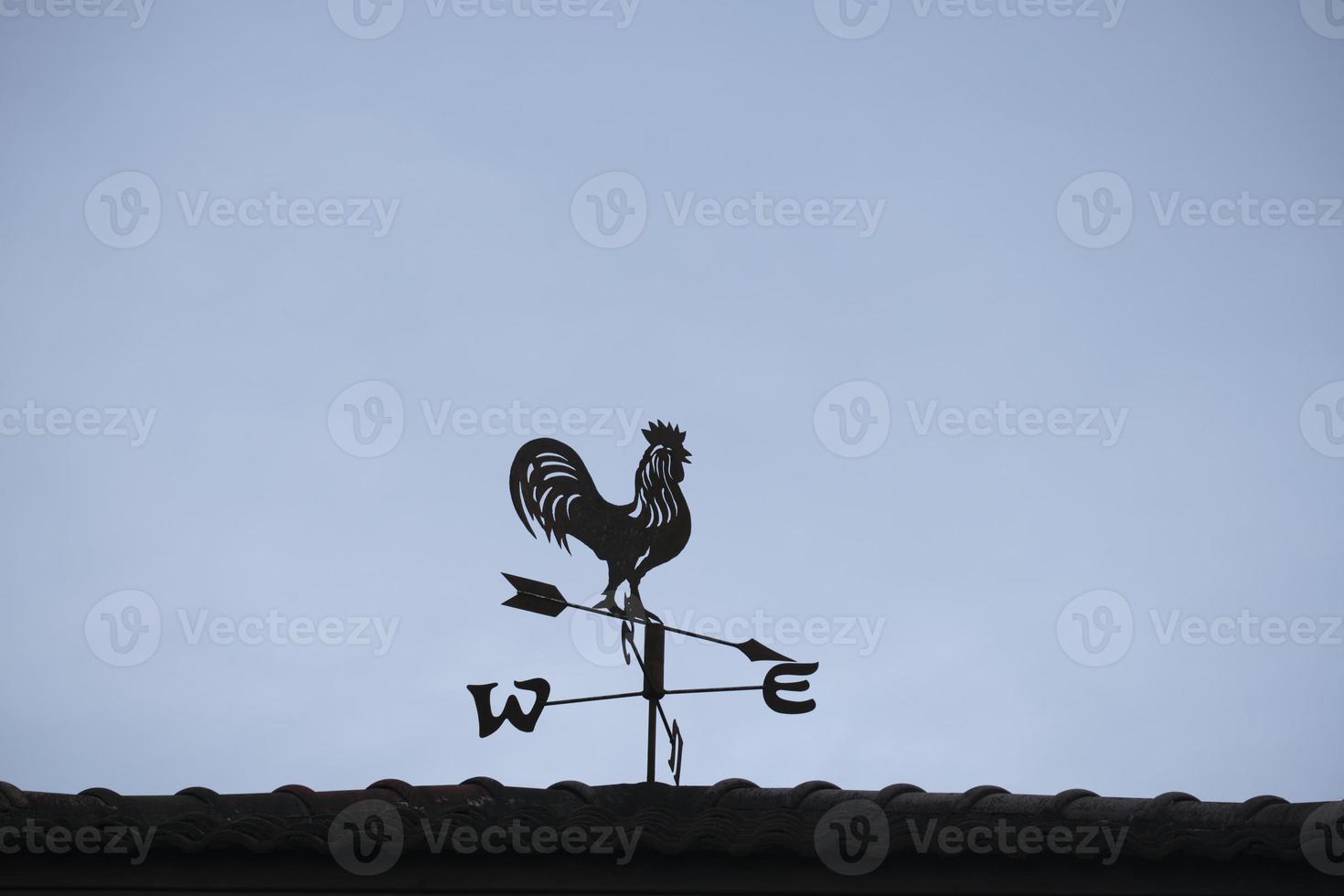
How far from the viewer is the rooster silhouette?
5277 millimetres

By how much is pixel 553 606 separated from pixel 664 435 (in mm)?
940

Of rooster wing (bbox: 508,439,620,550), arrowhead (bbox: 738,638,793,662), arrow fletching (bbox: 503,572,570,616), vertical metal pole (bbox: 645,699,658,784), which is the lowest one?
vertical metal pole (bbox: 645,699,658,784)

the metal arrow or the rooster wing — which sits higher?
the rooster wing

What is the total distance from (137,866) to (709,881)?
158 centimetres

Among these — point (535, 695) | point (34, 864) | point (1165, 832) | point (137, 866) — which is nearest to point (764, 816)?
point (1165, 832)

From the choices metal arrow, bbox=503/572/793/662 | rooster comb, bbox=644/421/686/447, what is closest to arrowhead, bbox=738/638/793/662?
metal arrow, bbox=503/572/793/662

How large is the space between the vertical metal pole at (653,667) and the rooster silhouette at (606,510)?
8.4 inches

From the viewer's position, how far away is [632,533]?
17.4 ft

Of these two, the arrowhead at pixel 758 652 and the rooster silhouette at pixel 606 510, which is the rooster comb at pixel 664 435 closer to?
the rooster silhouette at pixel 606 510

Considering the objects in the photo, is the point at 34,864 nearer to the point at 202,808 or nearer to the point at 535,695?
the point at 202,808

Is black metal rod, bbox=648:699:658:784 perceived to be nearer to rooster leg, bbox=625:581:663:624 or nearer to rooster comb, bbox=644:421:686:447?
rooster leg, bbox=625:581:663:624

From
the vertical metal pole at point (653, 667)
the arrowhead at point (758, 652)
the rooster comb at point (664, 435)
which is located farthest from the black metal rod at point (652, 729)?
the rooster comb at point (664, 435)

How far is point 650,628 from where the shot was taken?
5.08 meters

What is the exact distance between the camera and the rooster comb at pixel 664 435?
554 centimetres
